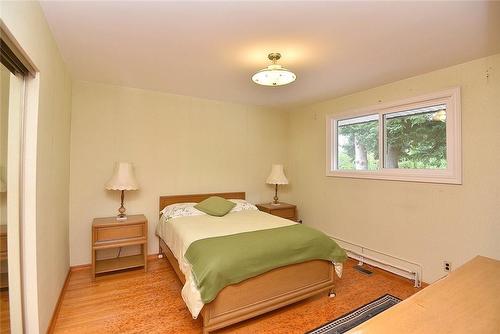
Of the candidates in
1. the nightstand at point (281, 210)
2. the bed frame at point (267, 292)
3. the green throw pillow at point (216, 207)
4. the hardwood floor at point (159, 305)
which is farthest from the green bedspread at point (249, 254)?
the nightstand at point (281, 210)

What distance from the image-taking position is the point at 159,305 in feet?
7.84

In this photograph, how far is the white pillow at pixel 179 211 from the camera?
319 cm

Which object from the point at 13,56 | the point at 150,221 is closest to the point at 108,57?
the point at 13,56

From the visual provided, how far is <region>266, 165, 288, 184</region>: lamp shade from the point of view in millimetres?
4168

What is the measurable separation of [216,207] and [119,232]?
1169mm

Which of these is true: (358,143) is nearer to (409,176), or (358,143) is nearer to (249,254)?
(409,176)

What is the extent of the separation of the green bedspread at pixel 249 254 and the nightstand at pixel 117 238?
1.13 m

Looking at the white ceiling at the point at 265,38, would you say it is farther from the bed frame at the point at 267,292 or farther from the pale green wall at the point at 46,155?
the bed frame at the point at 267,292

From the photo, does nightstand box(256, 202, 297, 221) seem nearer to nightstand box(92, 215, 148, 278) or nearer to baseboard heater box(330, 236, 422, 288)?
baseboard heater box(330, 236, 422, 288)

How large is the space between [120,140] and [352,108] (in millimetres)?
3181

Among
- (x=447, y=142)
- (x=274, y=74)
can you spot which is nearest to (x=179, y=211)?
(x=274, y=74)

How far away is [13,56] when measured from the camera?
4.43 feet

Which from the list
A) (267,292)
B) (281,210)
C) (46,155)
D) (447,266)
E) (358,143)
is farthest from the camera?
(281,210)

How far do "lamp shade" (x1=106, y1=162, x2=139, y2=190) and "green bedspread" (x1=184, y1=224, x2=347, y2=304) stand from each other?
52.2 inches
